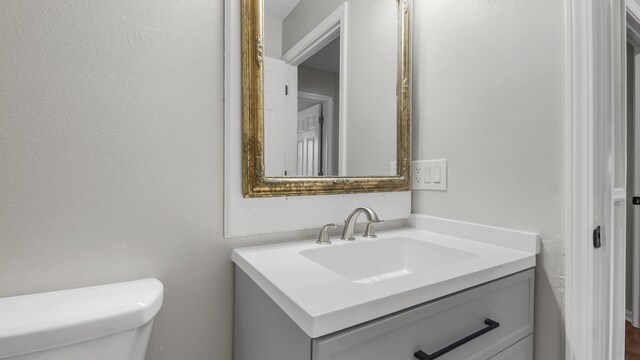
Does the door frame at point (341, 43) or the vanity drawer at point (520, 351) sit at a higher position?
the door frame at point (341, 43)

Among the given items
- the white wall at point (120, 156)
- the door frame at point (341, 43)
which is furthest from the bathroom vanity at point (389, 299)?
the door frame at point (341, 43)

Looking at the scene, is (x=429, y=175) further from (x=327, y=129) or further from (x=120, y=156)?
(x=120, y=156)

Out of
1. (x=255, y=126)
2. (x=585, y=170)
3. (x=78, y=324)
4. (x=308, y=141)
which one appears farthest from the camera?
(x=308, y=141)

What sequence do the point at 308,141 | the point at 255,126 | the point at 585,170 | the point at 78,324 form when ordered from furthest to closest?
1. the point at 308,141
2. the point at 255,126
3. the point at 585,170
4. the point at 78,324

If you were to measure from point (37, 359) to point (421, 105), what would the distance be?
4.39 feet

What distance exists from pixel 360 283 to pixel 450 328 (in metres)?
0.22

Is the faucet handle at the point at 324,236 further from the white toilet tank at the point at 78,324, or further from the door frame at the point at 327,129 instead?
the white toilet tank at the point at 78,324

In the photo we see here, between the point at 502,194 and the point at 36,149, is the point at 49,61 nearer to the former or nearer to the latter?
the point at 36,149

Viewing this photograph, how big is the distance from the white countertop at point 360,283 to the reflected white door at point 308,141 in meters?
0.26

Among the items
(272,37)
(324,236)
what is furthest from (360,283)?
(272,37)

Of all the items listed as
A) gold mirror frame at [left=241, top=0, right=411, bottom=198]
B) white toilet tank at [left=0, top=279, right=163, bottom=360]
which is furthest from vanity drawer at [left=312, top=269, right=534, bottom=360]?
gold mirror frame at [left=241, top=0, right=411, bottom=198]

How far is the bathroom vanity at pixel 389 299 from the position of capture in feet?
1.78

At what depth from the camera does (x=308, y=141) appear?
3.39 feet

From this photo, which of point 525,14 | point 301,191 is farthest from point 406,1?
point 301,191
